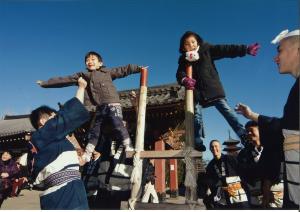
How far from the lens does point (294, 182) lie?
2486 mm

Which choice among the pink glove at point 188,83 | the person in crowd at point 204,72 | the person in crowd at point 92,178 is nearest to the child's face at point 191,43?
the person in crowd at point 204,72

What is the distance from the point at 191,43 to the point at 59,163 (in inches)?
78.9

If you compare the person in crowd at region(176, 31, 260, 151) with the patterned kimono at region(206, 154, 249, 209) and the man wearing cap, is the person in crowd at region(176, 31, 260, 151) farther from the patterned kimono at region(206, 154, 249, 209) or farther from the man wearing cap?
the man wearing cap

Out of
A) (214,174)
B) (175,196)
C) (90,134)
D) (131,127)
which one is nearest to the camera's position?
(214,174)

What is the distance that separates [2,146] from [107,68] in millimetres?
12424

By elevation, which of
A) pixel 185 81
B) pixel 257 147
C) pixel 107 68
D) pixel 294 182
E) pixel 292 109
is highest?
pixel 107 68

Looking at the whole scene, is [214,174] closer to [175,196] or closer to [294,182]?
[294,182]

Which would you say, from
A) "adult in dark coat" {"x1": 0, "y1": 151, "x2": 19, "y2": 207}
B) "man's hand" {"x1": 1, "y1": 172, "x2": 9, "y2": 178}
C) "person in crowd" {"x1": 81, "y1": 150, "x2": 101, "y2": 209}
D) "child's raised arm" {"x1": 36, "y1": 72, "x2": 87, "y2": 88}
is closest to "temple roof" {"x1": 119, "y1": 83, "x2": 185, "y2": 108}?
"adult in dark coat" {"x1": 0, "y1": 151, "x2": 19, "y2": 207}

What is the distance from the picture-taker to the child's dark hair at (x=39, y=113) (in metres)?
3.46

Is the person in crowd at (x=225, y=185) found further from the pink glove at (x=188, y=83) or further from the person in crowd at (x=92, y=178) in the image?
the person in crowd at (x=92, y=178)

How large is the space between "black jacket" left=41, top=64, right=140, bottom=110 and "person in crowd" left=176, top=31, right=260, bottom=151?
2.60 feet

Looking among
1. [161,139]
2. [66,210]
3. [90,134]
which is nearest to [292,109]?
[66,210]

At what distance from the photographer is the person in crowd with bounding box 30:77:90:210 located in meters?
2.95

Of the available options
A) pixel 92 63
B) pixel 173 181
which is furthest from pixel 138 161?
pixel 173 181
